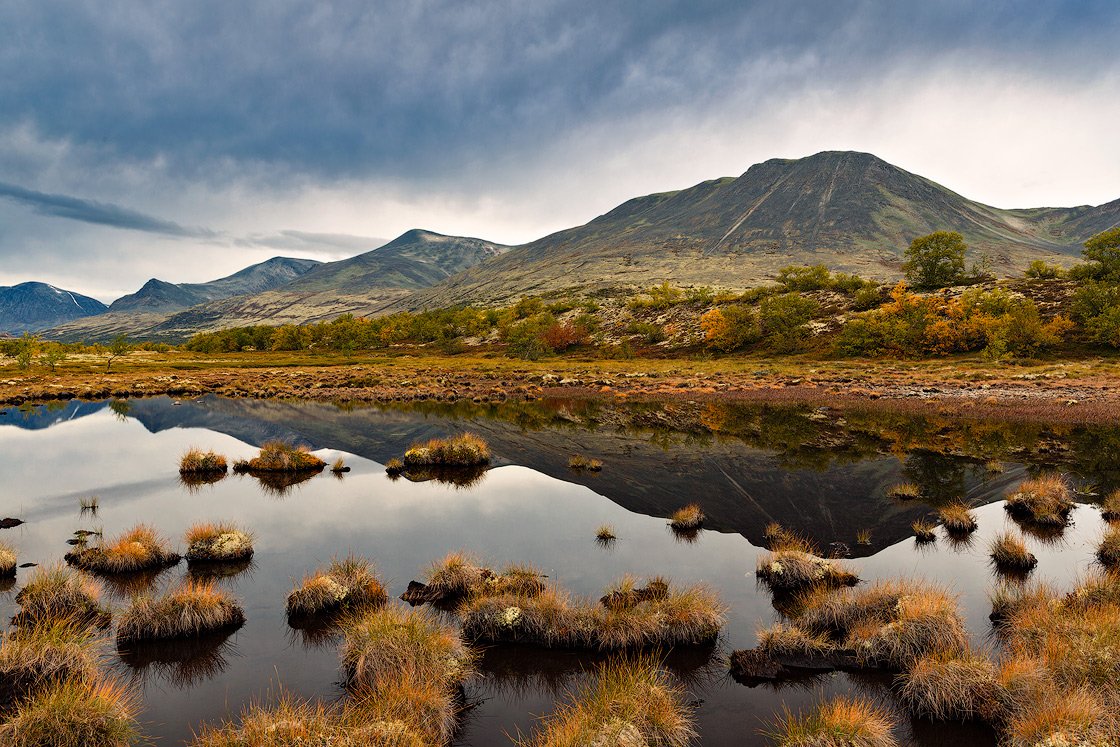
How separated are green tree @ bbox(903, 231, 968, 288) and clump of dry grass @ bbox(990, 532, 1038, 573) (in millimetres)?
135154

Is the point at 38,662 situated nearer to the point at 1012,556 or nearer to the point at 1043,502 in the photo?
the point at 1012,556

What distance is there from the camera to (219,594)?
13094 millimetres

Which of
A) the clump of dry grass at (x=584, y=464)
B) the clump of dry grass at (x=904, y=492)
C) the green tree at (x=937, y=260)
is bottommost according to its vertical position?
the clump of dry grass at (x=904, y=492)

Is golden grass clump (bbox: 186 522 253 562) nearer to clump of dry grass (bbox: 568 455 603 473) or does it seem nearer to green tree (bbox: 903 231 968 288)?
clump of dry grass (bbox: 568 455 603 473)

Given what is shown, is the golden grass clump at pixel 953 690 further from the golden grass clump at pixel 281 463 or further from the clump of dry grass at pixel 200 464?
the clump of dry grass at pixel 200 464

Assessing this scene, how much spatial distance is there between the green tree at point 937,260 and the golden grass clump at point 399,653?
487ft

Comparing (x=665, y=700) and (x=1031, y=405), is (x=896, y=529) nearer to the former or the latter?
(x=665, y=700)

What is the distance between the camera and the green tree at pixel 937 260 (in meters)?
131

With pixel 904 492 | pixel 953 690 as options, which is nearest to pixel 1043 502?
pixel 904 492

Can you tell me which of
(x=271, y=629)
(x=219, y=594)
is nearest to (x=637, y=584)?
(x=271, y=629)

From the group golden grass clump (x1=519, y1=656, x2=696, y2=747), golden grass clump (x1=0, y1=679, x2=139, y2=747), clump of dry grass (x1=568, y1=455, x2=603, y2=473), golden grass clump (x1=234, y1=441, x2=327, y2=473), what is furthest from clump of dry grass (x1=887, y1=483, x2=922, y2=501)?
golden grass clump (x1=234, y1=441, x2=327, y2=473)

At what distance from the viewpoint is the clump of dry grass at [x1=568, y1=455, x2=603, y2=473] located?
3008 centimetres

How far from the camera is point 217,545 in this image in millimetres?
16906

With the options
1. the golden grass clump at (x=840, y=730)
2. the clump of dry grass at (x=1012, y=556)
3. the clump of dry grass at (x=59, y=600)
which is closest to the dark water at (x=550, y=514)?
the clump of dry grass at (x=1012, y=556)
